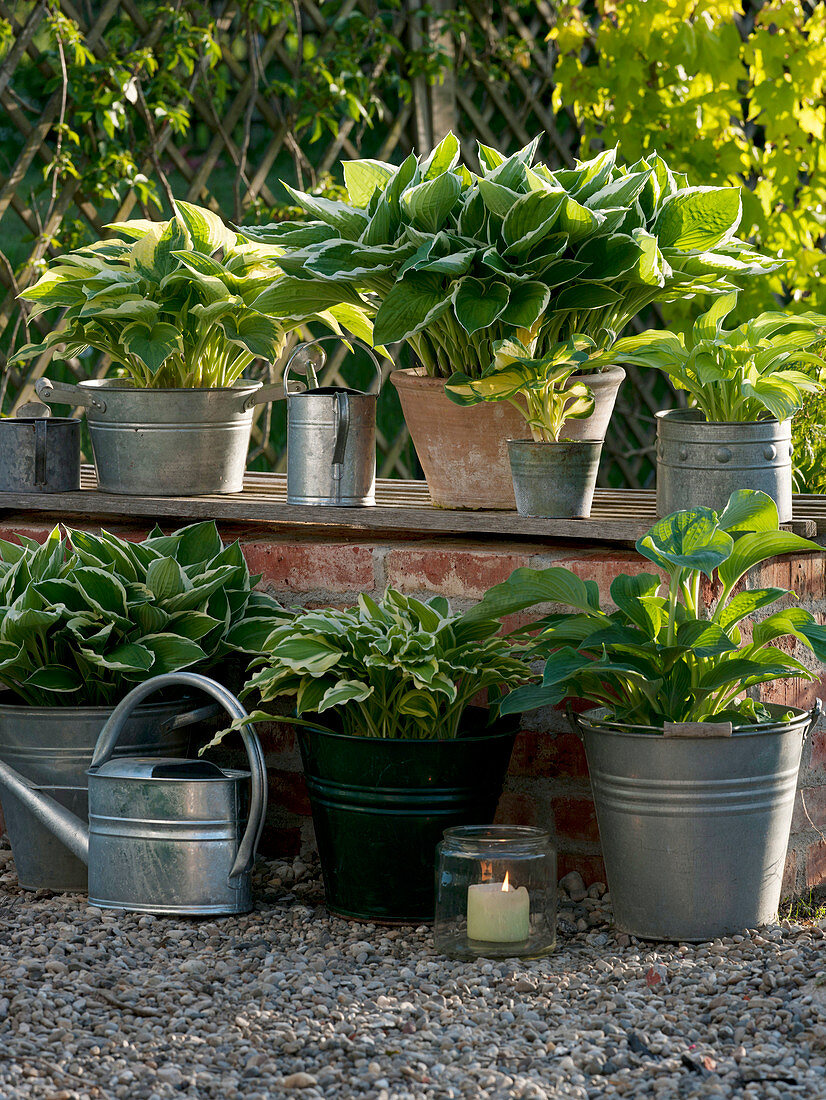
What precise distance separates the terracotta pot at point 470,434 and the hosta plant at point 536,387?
2cm

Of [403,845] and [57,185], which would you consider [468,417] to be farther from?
[57,185]

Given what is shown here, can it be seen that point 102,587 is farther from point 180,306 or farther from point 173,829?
point 180,306

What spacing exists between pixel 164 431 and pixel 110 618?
34 cm

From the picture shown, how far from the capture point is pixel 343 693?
1363mm

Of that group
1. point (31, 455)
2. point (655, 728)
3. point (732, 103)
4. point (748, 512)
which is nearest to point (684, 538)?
point (748, 512)

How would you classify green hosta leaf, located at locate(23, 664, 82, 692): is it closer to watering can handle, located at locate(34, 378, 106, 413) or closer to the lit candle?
watering can handle, located at locate(34, 378, 106, 413)

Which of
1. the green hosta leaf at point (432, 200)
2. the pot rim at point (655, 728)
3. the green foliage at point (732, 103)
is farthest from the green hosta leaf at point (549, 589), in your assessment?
the green foliage at point (732, 103)

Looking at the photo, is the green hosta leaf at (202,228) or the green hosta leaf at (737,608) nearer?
the green hosta leaf at (737,608)

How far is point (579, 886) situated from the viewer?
5.05 ft

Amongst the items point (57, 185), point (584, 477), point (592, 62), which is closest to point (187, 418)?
point (584, 477)

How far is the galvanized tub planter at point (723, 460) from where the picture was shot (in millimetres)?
1416

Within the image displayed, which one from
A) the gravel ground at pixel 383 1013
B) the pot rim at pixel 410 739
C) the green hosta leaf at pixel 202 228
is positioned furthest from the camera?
the green hosta leaf at pixel 202 228

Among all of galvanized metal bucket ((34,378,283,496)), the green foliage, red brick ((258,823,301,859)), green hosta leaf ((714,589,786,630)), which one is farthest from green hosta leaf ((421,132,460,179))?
the green foliage

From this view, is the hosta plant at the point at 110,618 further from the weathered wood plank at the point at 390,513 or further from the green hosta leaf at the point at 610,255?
the green hosta leaf at the point at 610,255
